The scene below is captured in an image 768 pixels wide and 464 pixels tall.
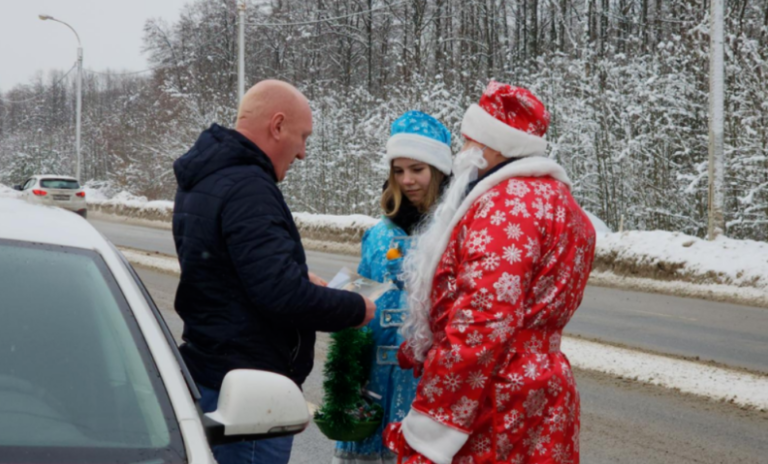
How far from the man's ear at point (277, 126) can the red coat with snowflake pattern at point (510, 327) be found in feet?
2.52

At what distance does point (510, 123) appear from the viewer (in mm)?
2385

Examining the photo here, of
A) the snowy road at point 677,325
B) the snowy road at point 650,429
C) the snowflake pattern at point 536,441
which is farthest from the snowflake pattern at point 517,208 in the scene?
the snowy road at point 677,325

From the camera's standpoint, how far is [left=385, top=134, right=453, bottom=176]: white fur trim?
3338 mm

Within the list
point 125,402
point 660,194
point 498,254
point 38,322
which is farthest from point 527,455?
point 660,194

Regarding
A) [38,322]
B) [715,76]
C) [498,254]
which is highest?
[715,76]

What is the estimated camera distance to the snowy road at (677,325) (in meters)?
8.40

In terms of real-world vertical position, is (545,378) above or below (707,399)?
above

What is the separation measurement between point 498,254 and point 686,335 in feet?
26.1

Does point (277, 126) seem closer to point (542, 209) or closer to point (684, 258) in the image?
point (542, 209)

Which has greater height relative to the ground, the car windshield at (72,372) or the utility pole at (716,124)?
the utility pole at (716,124)

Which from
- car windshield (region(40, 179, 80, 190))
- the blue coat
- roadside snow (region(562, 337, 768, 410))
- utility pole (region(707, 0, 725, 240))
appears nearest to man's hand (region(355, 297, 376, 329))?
the blue coat

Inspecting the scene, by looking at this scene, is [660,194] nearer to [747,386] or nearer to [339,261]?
[339,261]

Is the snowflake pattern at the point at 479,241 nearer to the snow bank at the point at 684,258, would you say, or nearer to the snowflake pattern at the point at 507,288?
the snowflake pattern at the point at 507,288

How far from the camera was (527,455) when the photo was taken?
7.11 ft
